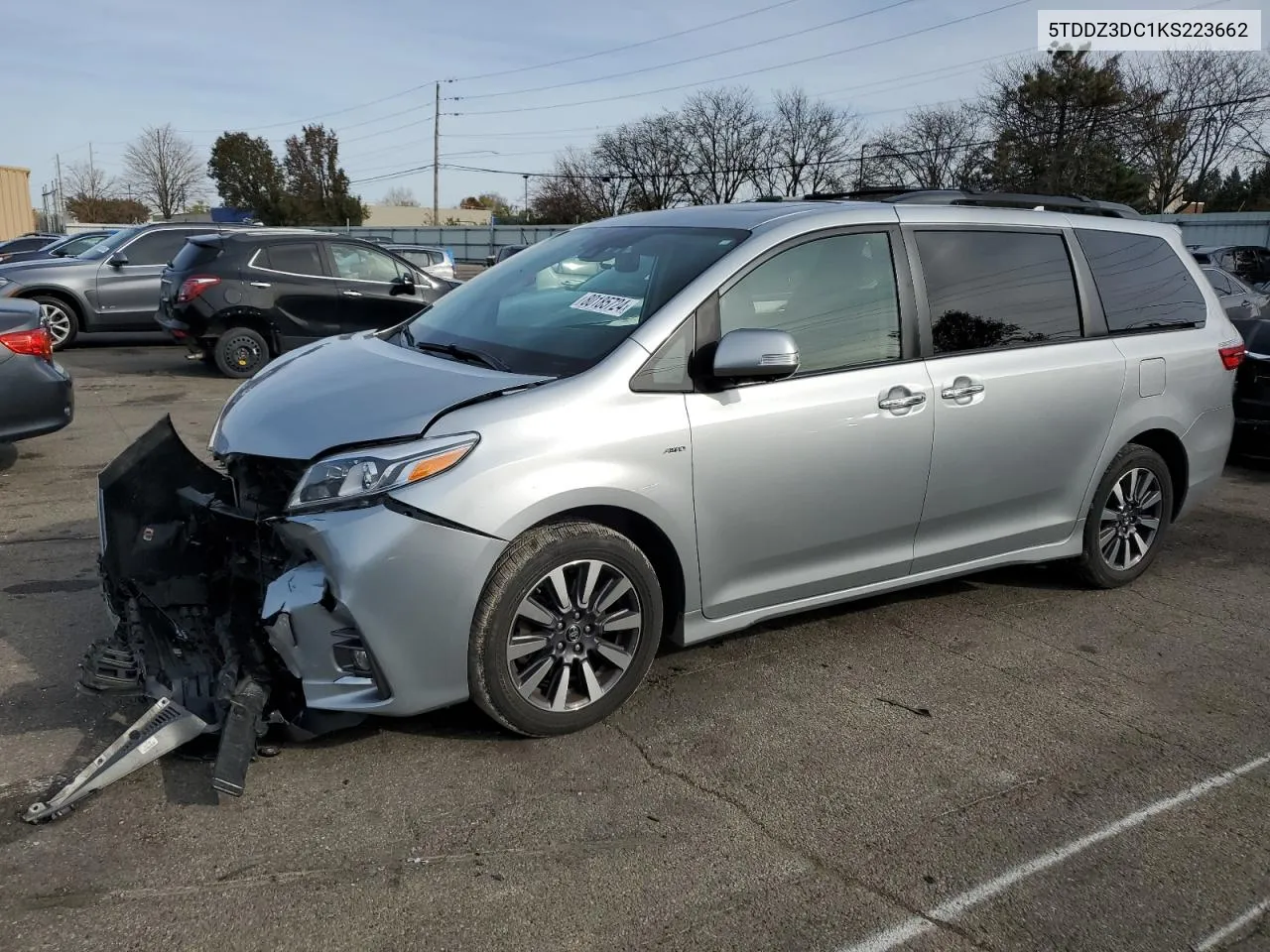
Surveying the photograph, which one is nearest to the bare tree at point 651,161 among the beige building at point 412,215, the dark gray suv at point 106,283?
the beige building at point 412,215

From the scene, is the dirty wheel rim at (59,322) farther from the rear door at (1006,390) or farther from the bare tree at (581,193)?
the bare tree at (581,193)

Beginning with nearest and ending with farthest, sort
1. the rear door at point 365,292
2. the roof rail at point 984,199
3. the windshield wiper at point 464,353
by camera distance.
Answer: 1. the windshield wiper at point 464,353
2. the roof rail at point 984,199
3. the rear door at point 365,292

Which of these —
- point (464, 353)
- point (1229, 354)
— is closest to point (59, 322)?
point (464, 353)

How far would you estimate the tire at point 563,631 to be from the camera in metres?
3.38

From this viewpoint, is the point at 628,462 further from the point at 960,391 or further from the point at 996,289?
the point at 996,289

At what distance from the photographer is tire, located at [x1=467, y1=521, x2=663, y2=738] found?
133 inches

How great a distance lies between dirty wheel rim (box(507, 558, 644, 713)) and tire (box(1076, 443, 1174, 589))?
9.03 ft

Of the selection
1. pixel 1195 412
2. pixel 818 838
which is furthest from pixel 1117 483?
pixel 818 838

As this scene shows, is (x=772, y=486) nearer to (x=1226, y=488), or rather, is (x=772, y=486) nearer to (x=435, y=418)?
(x=435, y=418)

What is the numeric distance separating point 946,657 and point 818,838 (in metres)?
1.66

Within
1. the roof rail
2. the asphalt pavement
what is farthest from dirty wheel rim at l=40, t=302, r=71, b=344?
the roof rail

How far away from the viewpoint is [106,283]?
13.7m

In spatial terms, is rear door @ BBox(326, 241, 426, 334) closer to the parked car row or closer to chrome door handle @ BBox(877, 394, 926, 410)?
the parked car row

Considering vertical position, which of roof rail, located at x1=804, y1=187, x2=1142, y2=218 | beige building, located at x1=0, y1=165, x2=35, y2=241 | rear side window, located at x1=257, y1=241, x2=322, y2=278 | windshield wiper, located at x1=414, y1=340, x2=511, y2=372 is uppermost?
beige building, located at x1=0, y1=165, x2=35, y2=241
